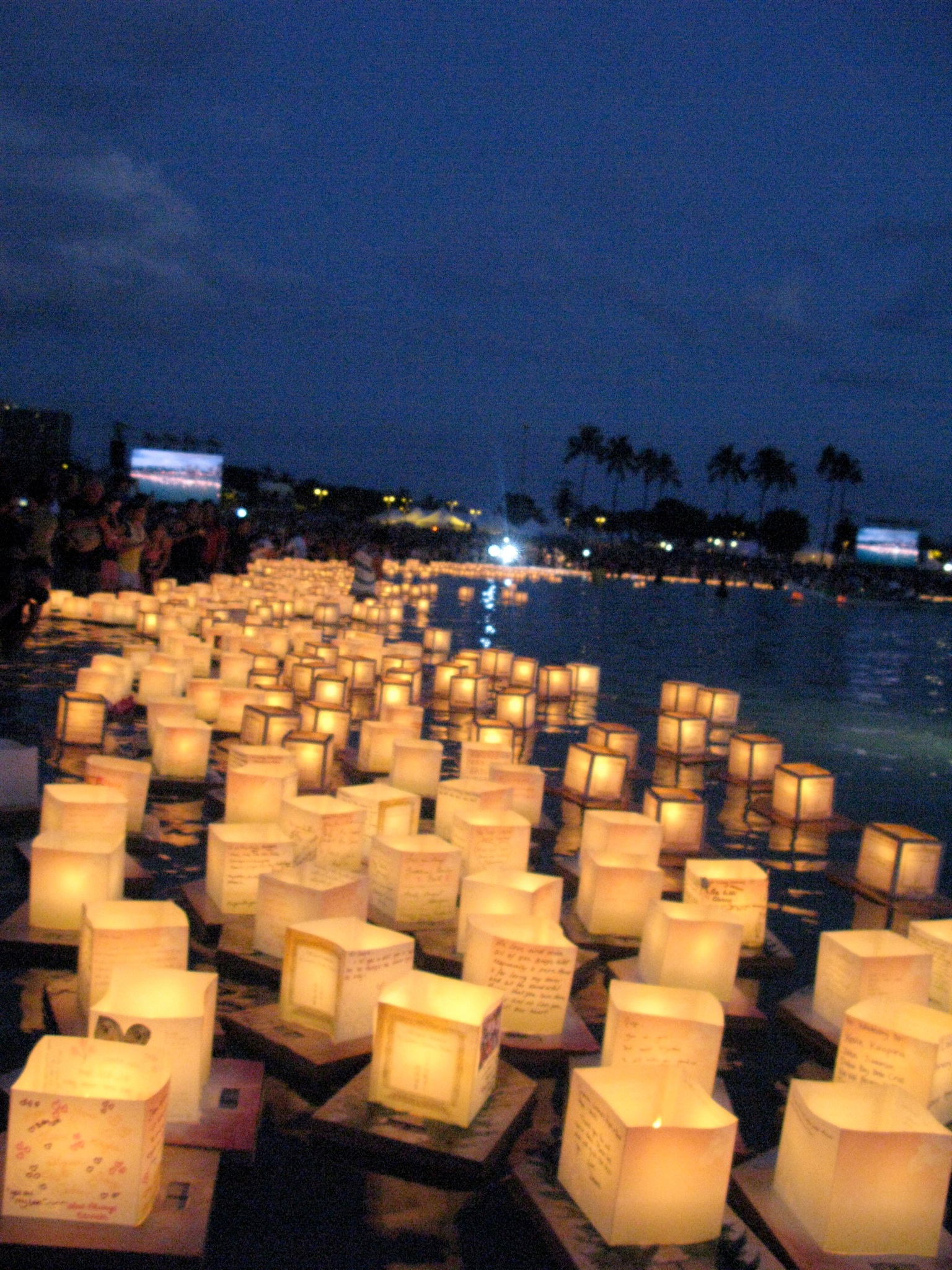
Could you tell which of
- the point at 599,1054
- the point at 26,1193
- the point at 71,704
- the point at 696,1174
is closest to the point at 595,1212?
the point at 696,1174

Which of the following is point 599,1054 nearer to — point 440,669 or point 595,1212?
point 595,1212

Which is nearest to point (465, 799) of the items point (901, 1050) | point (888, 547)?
point (901, 1050)

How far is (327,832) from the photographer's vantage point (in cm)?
332

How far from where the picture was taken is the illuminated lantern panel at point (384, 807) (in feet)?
11.9

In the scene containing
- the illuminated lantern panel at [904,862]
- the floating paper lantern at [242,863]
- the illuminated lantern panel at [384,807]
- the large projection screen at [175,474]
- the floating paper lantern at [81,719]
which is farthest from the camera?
the large projection screen at [175,474]

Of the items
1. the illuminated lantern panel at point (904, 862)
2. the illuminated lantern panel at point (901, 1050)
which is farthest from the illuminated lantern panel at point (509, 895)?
the illuminated lantern panel at point (904, 862)

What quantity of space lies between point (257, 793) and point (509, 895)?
A: 1.31 m

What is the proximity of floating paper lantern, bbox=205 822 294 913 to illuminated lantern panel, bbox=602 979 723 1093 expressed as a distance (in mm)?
1229

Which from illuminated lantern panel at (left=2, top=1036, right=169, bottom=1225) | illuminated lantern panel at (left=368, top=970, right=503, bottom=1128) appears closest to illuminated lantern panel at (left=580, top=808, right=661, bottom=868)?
illuminated lantern panel at (left=368, top=970, right=503, bottom=1128)

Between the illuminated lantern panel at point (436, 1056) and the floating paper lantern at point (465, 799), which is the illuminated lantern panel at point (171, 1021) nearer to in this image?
the illuminated lantern panel at point (436, 1056)

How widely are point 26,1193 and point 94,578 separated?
10485 millimetres

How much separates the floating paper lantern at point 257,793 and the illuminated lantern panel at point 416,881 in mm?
687

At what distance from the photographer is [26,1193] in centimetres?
176

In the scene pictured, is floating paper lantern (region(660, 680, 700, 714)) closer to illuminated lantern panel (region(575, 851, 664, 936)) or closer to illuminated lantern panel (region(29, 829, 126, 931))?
illuminated lantern panel (region(575, 851, 664, 936))
